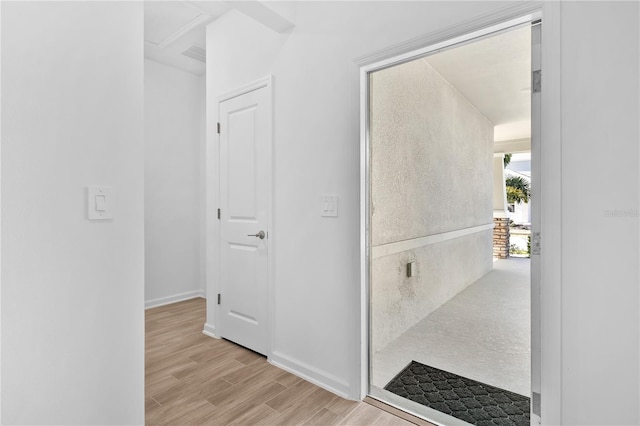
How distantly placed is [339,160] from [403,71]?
119 centimetres

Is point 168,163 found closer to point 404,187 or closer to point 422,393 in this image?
point 404,187

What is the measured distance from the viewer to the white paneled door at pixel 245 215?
2629 mm

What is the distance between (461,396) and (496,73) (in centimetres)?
241

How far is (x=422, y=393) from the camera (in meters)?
2.06

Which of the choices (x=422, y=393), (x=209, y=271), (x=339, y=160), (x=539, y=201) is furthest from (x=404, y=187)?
(x=209, y=271)

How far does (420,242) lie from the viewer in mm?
2902

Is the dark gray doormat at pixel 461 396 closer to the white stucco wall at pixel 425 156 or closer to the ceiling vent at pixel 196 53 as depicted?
the white stucco wall at pixel 425 156

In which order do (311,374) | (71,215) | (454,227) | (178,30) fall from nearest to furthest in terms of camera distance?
1. (71,215)
2. (311,374)
3. (454,227)
4. (178,30)

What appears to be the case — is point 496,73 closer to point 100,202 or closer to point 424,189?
point 424,189

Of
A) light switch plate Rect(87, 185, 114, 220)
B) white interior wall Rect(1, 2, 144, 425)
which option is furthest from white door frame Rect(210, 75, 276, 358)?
light switch plate Rect(87, 185, 114, 220)

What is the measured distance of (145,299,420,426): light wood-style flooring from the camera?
1856 mm

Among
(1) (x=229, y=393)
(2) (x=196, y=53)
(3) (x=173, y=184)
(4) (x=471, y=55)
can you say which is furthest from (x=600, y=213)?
(3) (x=173, y=184)

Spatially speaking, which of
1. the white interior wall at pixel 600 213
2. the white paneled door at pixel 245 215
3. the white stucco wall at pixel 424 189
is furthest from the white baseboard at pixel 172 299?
the white interior wall at pixel 600 213

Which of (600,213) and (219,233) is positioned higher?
(600,213)
